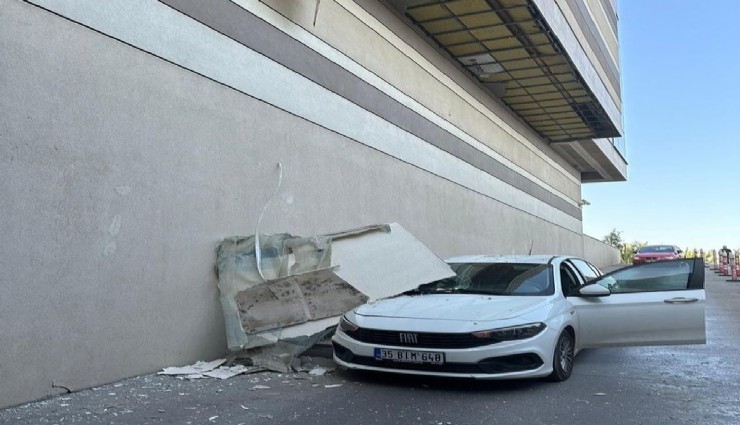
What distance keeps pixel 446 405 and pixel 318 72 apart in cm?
635

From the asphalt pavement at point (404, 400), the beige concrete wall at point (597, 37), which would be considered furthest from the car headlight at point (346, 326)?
the beige concrete wall at point (597, 37)

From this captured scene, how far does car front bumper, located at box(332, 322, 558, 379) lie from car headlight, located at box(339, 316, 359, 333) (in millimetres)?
224

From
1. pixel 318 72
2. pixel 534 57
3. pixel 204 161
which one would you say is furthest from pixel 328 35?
pixel 534 57

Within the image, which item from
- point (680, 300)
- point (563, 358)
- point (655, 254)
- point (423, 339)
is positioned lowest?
point (563, 358)

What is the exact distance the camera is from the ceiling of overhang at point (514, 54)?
519 inches

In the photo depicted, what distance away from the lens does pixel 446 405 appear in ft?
16.6

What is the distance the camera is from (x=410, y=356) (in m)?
5.49

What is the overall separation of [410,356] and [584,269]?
370 cm

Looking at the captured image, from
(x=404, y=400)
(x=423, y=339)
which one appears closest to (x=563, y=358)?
(x=423, y=339)

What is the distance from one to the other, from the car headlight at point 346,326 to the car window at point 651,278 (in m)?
2.96

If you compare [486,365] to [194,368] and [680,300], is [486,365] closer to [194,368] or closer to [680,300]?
[680,300]

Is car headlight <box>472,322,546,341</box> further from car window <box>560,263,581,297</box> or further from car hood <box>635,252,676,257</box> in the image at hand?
car hood <box>635,252,676,257</box>

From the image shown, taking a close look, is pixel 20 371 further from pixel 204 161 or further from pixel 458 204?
pixel 458 204

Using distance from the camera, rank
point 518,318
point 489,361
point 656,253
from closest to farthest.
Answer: point 489,361 < point 518,318 < point 656,253
